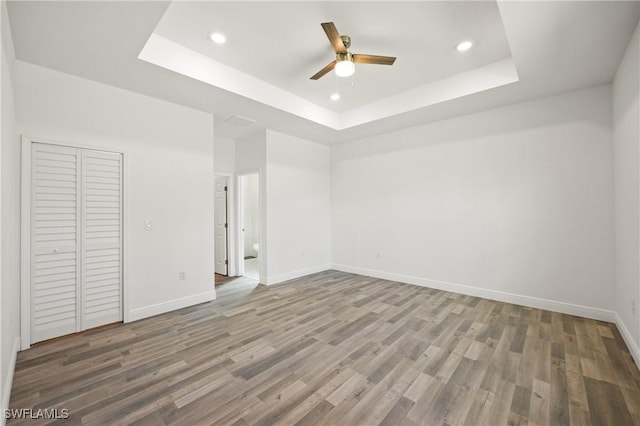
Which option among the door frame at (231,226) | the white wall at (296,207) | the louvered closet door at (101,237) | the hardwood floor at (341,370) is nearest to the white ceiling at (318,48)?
the louvered closet door at (101,237)

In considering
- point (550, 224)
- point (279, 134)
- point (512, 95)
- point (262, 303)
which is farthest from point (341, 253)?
point (512, 95)

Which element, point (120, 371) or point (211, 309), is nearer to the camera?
point (120, 371)

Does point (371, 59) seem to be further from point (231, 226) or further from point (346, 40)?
point (231, 226)

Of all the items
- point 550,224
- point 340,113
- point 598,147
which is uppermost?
point 340,113

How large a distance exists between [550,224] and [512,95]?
1.77m

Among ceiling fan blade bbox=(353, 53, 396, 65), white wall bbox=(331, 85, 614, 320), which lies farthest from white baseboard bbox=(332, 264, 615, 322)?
ceiling fan blade bbox=(353, 53, 396, 65)

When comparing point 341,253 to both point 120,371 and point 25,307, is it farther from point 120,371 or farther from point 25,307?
point 25,307

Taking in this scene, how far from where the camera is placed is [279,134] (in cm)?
501

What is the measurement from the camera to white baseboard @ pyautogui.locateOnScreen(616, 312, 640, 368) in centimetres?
226

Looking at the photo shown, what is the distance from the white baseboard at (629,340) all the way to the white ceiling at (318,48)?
8.87 ft

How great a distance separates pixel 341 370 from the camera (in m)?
2.22

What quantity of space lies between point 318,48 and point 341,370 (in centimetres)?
323

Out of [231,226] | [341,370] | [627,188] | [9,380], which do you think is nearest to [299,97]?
[231,226]

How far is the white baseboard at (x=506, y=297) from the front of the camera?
3180 mm
